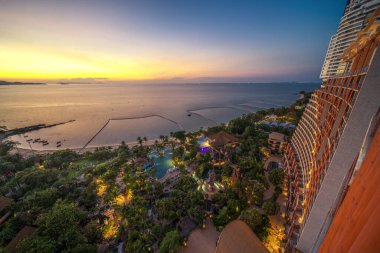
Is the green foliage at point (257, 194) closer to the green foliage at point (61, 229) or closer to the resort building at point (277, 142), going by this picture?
the resort building at point (277, 142)

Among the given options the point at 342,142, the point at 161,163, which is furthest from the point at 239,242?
the point at 161,163

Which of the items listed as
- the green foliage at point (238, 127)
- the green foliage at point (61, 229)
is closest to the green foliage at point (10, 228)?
the green foliage at point (61, 229)

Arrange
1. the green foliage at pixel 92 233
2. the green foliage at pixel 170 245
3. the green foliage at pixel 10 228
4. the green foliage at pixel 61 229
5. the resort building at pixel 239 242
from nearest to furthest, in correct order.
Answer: the resort building at pixel 239 242, the green foliage at pixel 170 245, the green foliage at pixel 61 229, the green foliage at pixel 10 228, the green foliage at pixel 92 233

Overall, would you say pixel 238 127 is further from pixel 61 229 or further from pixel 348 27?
pixel 348 27

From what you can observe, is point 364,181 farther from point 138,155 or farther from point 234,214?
point 138,155

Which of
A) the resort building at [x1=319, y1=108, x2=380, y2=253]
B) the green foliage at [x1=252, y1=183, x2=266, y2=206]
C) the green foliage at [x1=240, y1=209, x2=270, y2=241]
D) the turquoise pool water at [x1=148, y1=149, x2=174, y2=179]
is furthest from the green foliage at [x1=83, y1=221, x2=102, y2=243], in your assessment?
the resort building at [x1=319, y1=108, x2=380, y2=253]

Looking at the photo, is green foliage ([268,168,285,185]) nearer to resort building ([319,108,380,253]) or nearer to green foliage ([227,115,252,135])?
resort building ([319,108,380,253])
